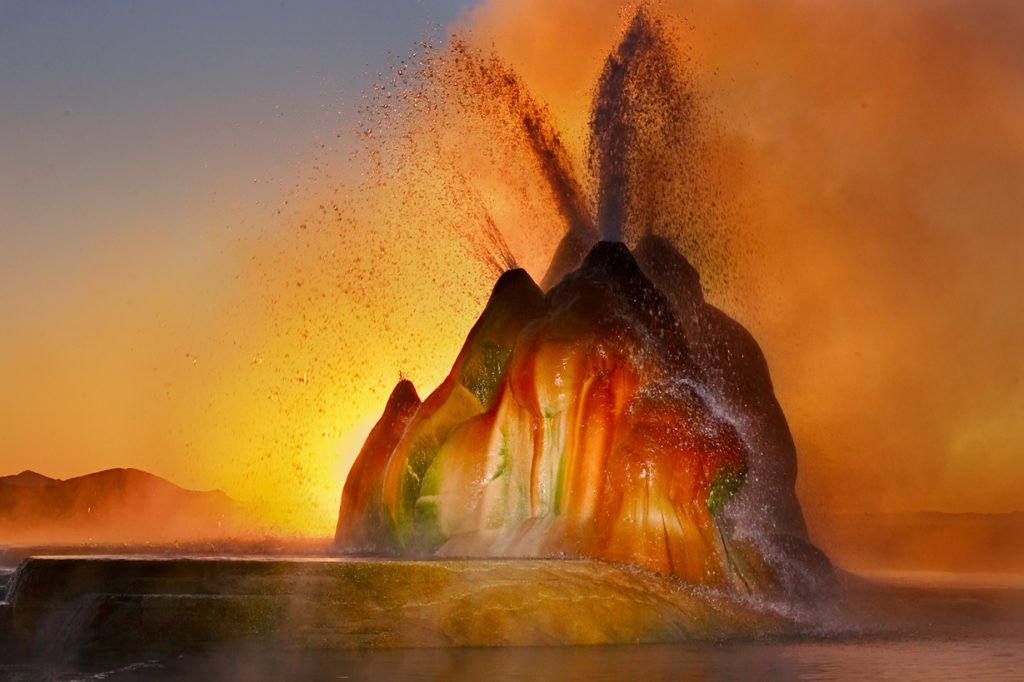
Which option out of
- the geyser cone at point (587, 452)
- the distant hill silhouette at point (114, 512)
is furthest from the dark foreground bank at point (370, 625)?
the distant hill silhouette at point (114, 512)

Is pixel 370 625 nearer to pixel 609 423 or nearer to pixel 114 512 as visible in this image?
pixel 609 423

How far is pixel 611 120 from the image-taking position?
19.9 meters

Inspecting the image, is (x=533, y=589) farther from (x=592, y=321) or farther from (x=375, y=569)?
(x=592, y=321)

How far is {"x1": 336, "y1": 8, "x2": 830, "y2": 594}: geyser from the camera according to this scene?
15717 mm

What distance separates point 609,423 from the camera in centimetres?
1616

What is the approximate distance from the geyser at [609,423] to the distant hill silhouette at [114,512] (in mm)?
10766

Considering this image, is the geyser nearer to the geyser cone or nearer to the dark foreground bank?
the geyser cone

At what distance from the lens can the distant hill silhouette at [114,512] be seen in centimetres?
3011

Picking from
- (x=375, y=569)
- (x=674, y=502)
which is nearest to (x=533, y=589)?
(x=375, y=569)

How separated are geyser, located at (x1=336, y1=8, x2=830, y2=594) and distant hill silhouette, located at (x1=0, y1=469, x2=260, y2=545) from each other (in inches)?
424

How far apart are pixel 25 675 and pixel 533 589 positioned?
187 inches

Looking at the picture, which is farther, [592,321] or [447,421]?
[447,421]

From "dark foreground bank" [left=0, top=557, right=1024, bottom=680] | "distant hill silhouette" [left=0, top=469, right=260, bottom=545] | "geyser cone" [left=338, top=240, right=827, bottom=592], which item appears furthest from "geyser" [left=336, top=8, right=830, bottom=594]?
"distant hill silhouette" [left=0, top=469, right=260, bottom=545]

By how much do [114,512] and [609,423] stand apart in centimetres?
2130
